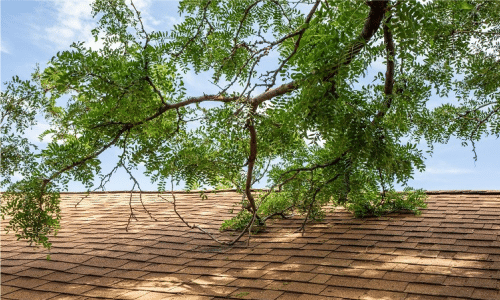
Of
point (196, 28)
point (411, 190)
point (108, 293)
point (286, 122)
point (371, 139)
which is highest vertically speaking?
point (196, 28)

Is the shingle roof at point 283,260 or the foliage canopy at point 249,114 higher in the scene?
the foliage canopy at point 249,114

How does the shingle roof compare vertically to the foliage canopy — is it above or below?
below

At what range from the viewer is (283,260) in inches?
152

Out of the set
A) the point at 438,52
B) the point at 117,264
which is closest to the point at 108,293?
the point at 117,264

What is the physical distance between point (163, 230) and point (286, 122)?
2520mm

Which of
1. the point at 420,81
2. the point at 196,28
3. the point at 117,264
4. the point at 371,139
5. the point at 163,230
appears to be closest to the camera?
the point at 371,139

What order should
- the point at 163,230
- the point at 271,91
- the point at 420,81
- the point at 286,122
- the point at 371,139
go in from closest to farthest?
the point at 371,139 < the point at 286,122 < the point at 271,91 < the point at 420,81 < the point at 163,230

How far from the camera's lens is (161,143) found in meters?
4.81

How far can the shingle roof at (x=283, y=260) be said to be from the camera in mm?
3188

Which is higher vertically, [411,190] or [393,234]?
[411,190]

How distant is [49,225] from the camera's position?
14.6 ft

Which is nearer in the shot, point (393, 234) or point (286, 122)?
point (286, 122)

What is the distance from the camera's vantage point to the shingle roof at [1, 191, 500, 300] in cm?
319

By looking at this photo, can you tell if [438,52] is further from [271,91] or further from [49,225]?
[49,225]
